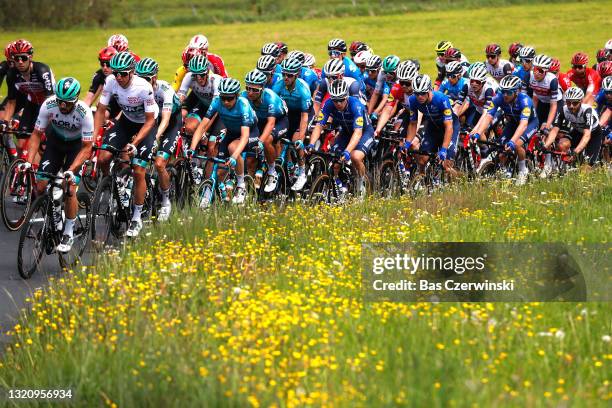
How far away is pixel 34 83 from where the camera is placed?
14.6 metres

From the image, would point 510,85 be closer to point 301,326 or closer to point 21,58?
point 21,58

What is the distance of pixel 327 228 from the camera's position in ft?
36.7

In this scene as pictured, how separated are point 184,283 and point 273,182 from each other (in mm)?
5696

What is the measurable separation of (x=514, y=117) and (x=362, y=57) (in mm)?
3188

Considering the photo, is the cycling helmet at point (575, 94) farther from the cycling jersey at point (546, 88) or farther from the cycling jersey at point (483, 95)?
the cycling jersey at point (483, 95)

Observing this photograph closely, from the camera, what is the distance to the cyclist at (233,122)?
13016 mm

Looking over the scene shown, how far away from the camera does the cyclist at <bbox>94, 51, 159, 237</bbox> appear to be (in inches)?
475

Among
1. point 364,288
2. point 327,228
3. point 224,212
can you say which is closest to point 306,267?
point 364,288

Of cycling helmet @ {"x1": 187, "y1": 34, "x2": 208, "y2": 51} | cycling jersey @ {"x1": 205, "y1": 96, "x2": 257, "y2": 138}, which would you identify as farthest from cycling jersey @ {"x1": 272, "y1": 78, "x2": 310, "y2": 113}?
cycling jersey @ {"x1": 205, "y1": 96, "x2": 257, "y2": 138}

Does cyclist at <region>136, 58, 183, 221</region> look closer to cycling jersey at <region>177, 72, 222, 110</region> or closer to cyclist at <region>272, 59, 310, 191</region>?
cycling jersey at <region>177, 72, 222, 110</region>

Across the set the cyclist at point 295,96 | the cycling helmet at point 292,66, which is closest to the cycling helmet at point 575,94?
the cyclist at point 295,96

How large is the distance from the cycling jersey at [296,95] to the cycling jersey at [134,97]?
126 inches

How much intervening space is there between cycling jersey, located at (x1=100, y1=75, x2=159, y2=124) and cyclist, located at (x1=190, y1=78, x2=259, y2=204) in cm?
77

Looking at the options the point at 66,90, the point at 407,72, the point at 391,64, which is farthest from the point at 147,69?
the point at 391,64
